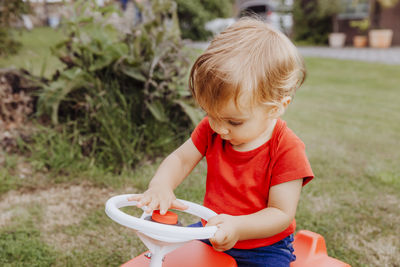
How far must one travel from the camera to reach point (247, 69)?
1.13 m

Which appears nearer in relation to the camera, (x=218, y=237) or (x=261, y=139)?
(x=218, y=237)

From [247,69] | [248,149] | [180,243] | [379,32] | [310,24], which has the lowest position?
[379,32]

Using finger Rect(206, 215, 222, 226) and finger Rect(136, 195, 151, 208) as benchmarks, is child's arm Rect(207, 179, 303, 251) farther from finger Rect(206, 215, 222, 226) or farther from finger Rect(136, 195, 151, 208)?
finger Rect(136, 195, 151, 208)

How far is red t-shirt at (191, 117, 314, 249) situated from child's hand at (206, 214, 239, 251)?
0.24 meters

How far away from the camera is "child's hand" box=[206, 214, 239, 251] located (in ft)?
3.32

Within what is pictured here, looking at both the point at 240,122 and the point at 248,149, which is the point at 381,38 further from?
the point at 240,122

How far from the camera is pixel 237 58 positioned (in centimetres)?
114

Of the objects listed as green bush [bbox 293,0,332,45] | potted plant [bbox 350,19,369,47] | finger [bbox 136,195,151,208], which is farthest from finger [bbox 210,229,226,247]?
green bush [bbox 293,0,332,45]

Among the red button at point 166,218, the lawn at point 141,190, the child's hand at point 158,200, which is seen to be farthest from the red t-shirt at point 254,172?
the lawn at point 141,190

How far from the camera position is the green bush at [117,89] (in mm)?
2645

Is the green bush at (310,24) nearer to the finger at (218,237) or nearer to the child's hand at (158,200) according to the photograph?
the child's hand at (158,200)

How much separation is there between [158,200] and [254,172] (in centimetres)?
33

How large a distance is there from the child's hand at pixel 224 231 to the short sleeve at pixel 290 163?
0.24 m

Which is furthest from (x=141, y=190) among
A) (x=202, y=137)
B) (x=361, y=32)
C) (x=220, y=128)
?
(x=361, y=32)
